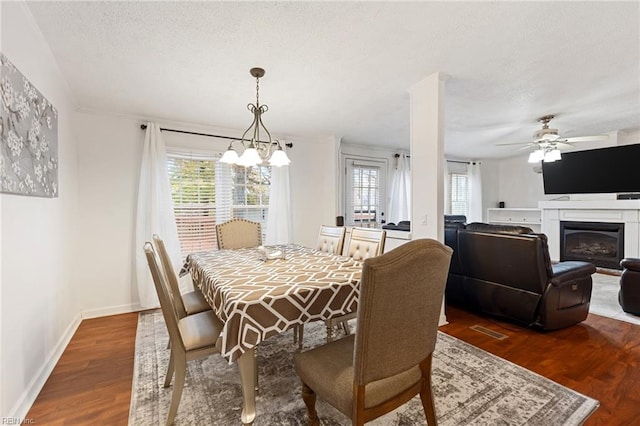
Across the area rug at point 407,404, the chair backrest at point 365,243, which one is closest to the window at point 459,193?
the chair backrest at point 365,243

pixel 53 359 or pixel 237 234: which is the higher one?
pixel 237 234

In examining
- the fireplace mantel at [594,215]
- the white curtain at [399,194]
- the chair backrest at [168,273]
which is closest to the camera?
the chair backrest at [168,273]

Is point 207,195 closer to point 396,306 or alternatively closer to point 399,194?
point 396,306

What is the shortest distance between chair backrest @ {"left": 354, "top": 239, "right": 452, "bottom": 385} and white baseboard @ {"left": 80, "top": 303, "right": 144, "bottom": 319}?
11.2ft

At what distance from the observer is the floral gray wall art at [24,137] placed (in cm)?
146

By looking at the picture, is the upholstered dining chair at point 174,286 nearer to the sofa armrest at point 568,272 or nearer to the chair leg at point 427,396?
the chair leg at point 427,396

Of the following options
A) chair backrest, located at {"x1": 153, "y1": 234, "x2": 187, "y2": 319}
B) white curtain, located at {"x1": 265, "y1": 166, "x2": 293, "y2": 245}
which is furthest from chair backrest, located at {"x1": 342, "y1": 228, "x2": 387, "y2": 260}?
white curtain, located at {"x1": 265, "y1": 166, "x2": 293, "y2": 245}

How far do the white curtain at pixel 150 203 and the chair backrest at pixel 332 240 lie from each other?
197 cm

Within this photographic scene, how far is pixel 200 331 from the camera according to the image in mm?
1691

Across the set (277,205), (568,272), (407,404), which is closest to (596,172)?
(568,272)

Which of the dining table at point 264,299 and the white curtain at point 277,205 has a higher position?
the white curtain at point 277,205

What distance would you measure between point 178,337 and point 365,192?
4.46 m

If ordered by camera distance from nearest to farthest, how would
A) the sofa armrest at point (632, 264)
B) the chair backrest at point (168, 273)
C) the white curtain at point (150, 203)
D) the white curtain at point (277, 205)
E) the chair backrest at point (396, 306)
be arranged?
1. the chair backrest at point (396, 306)
2. the chair backrest at point (168, 273)
3. the sofa armrest at point (632, 264)
4. the white curtain at point (150, 203)
5. the white curtain at point (277, 205)

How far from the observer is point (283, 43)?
200 cm
